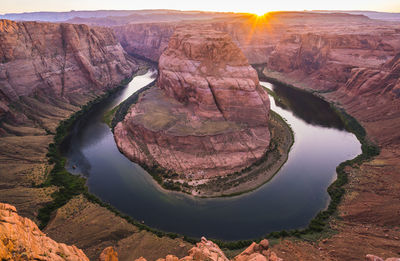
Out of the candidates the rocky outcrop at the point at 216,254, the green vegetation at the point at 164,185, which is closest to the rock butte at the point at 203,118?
the green vegetation at the point at 164,185

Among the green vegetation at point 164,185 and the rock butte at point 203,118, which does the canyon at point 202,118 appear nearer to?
Result: the rock butte at point 203,118

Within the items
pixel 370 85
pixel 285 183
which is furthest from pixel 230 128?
pixel 370 85

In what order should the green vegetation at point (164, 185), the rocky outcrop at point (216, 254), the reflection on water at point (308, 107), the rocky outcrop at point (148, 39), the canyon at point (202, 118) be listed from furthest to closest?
the rocky outcrop at point (148, 39)
the reflection on water at point (308, 107)
the canyon at point (202, 118)
the green vegetation at point (164, 185)
the rocky outcrop at point (216, 254)

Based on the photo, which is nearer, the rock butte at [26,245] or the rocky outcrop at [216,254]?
the rock butte at [26,245]

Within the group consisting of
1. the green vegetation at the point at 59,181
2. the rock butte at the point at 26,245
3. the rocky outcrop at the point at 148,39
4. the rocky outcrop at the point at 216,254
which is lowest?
the green vegetation at the point at 59,181

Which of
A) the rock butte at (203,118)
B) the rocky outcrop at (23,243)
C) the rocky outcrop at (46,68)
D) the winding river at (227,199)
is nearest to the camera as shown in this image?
the rocky outcrop at (23,243)

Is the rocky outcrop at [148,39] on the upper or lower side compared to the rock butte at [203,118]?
upper

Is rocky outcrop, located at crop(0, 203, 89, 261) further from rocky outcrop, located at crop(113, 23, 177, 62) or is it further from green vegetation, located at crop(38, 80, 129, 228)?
rocky outcrop, located at crop(113, 23, 177, 62)
